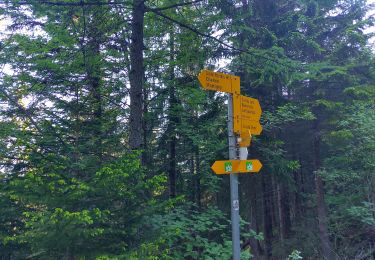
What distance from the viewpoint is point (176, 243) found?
6512mm

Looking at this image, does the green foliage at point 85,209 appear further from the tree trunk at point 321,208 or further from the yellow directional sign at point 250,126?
the tree trunk at point 321,208

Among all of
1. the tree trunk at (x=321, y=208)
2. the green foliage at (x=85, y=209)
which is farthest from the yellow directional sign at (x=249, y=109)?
the tree trunk at (x=321, y=208)

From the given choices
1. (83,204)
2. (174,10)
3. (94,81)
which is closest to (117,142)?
(94,81)

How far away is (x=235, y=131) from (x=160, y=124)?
7.80 m

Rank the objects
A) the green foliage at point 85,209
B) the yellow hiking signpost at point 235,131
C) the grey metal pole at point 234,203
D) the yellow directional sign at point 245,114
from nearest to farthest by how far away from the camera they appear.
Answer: the grey metal pole at point 234,203 < the yellow hiking signpost at point 235,131 < the yellow directional sign at point 245,114 < the green foliage at point 85,209

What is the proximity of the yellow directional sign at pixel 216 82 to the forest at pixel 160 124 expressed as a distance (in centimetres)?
195

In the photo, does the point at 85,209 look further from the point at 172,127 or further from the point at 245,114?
the point at 172,127

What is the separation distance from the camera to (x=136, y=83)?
718cm

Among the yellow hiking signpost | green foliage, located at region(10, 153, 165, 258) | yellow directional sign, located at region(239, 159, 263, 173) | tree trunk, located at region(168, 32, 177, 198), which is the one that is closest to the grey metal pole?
the yellow hiking signpost

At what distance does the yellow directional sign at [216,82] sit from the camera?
4000mm

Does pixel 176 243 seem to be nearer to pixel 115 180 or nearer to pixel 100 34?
pixel 115 180

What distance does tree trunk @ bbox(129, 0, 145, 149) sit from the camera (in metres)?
6.93

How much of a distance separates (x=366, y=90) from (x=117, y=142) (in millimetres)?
8736

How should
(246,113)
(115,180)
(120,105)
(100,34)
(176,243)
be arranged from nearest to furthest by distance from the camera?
(246,113) < (115,180) < (176,243) < (100,34) < (120,105)
